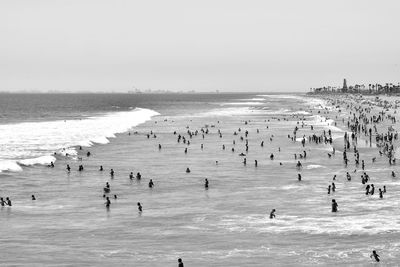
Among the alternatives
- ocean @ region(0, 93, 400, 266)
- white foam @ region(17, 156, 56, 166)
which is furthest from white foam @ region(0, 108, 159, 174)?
ocean @ region(0, 93, 400, 266)

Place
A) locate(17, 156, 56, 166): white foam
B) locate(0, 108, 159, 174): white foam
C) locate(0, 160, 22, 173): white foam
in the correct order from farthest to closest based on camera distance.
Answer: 1. locate(0, 108, 159, 174): white foam
2. locate(17, 156, 56, 166): white foam
3. locate(0, 160, 22, 173): white foam

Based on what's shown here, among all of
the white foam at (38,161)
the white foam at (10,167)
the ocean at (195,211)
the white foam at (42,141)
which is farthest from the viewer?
the white foam at (42,141)

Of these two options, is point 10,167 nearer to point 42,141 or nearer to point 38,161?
point 38,161

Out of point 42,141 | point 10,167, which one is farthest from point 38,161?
point 42,141

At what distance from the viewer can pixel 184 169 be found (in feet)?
201

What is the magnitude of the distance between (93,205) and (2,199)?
21.9 feet

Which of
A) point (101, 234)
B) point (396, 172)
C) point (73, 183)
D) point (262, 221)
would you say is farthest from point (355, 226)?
point (73, 183)

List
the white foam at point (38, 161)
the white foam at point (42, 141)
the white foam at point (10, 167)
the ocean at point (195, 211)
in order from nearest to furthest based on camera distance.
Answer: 1. the ocean at point (195, 211)
2. the white foam at point (10, 167)
3. the white foam at point (38, 161)
4. the white foam at point (42, 141)

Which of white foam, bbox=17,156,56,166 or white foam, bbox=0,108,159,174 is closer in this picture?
white foam, bbox=17,156,56,166

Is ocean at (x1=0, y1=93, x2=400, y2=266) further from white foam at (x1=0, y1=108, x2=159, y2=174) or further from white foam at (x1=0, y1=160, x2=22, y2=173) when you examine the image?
white foam at (x1=0, y1=108, x2=159, y2=174)

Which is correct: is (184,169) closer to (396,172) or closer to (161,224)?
(396,172)

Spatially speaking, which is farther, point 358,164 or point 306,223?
point 358,164

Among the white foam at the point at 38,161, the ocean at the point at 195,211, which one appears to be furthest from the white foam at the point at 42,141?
the ocean at the point at 195,211

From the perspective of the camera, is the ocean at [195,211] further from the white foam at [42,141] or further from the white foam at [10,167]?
the white foam at [42,141]
